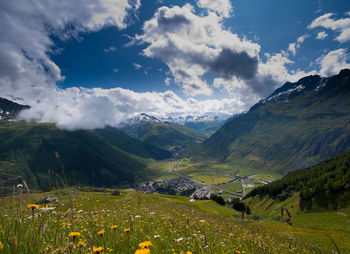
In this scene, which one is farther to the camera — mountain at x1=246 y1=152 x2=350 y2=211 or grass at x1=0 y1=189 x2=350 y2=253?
mountain at x1=246 y1=152 x2=350 y2=211

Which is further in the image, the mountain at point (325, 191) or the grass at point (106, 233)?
the mountain at point (325, 191)

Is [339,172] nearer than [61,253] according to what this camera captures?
No

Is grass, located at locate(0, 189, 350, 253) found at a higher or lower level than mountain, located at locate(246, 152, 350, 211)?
higher

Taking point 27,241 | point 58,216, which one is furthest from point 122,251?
point 58,216

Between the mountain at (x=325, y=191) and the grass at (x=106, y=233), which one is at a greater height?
the grass at (x=106, y=233)

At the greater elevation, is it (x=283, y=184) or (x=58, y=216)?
Result: (x=58, y=216)

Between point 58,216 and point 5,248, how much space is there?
448cm

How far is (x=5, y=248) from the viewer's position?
3275 millimetres

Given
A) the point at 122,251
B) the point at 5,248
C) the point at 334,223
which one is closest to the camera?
the point at 5,248

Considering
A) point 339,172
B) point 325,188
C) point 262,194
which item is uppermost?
point 339,172

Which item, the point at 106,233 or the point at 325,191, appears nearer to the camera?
the point at 106,233

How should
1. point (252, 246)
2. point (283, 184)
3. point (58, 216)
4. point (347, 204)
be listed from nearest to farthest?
point (58, 216)
point (252, 246)
point (347, 204)
point (283, 184)

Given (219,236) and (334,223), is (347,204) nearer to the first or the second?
(334,223)

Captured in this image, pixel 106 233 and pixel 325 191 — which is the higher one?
pixel 106 233
